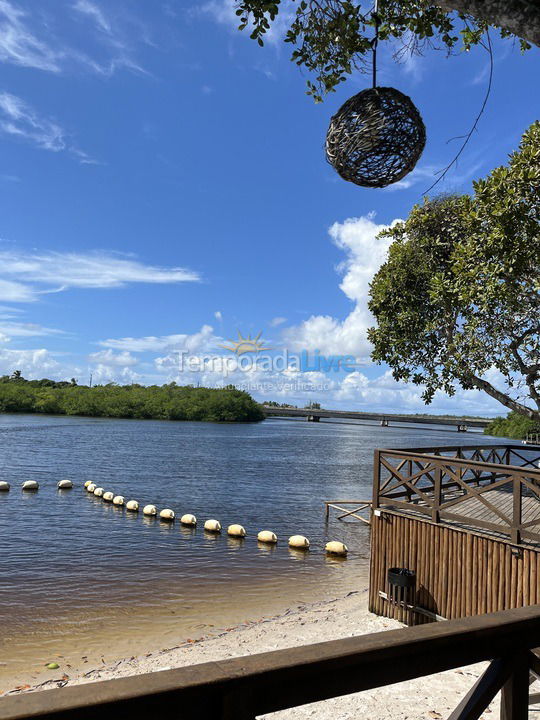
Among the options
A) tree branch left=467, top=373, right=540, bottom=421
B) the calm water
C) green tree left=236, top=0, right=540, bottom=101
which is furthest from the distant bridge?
green tree left=236, top=0, right=540, bottom=101

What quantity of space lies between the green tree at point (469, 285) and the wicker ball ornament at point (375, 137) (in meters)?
7.75

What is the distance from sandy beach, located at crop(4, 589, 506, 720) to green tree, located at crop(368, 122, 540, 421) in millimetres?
7482

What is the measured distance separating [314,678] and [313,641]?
8.83 metres

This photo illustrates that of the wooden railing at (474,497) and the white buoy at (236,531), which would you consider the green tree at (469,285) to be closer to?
the wooden railing at (474,497)

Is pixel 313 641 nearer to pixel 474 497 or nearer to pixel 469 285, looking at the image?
pixel 474 497

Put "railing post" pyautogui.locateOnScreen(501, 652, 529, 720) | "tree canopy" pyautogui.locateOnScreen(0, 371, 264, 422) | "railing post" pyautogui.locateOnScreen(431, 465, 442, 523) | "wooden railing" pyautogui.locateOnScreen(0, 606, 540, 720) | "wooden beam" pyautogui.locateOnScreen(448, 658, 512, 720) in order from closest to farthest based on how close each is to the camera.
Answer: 1. "wooden railing" pyautogui.locateOnScreen(0, 606, 540, 720)
2. "wooden beam" pyautogui.locateOnScreen(448, 658, 512, 720)
3. "railing post" pyautogui.locateOnScreen(501, 652, 529, 720)
4. "railing post" pyautogui.locateOnScreen(431, 465, 442, 523)
5. "tree canopy" pyautogui.locateOnScreen(0, 371, 264, 422)

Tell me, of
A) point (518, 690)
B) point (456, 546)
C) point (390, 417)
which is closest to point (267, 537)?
point (456, 546)

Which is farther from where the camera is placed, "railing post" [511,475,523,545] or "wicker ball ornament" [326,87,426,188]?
"railing post" [511,475,523,545]

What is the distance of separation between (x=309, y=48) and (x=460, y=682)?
8.35m

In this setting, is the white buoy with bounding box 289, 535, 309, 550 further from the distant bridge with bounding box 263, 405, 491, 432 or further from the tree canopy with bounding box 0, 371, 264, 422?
the tree canopy with bounding box 0, 371, 264, 422

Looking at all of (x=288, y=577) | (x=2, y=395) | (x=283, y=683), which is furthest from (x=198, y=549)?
(x=2, y=395)

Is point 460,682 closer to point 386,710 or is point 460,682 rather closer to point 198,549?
point 386,710

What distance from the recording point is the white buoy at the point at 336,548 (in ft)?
56.6

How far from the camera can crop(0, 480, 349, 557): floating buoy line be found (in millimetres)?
17633
